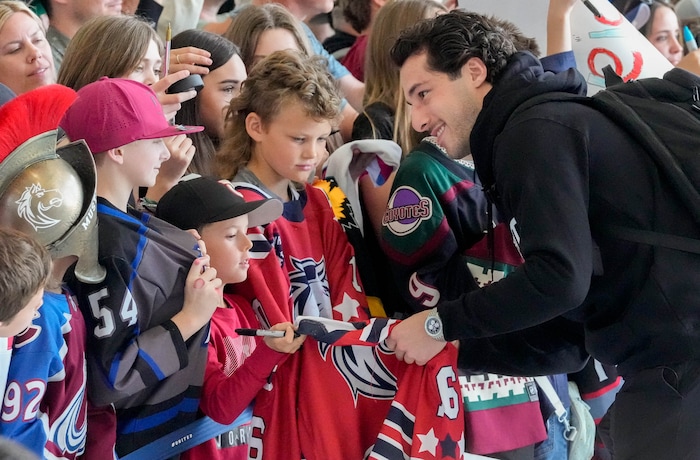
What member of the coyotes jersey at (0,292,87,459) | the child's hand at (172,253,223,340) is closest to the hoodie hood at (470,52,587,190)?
the child's hand at (172,253,223,340)

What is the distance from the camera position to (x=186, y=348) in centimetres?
219

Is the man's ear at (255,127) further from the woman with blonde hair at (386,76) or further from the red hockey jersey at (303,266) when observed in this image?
the woman with blonde hair at (386,76)

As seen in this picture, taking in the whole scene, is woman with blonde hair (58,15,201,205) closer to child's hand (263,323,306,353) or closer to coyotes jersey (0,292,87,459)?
child's hand (263,323,306,353)

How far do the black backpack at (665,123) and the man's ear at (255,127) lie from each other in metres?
1.01

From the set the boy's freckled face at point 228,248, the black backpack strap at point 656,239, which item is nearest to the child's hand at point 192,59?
the boy's freckled face at point 228,248

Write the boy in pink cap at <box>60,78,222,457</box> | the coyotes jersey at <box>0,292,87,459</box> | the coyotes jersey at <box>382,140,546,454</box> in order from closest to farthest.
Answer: the coyotes jersey at <box>0,292,87,459</box>
the boy in pink cap at <box>60,78,222,457</box>
the coyotes jersey at <box>382,140,546,454</box>

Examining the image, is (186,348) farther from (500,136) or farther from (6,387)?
(500,136)

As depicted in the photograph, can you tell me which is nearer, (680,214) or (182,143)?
(680,214)

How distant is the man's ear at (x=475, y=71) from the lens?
2.35 meters

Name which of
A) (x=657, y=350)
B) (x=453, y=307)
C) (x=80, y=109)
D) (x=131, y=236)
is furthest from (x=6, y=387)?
(x=657, y=350)

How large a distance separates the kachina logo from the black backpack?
0.69 m

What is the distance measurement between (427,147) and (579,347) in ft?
2.58

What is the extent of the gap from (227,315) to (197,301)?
32 centimetres

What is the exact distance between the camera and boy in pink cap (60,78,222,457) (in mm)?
2047
